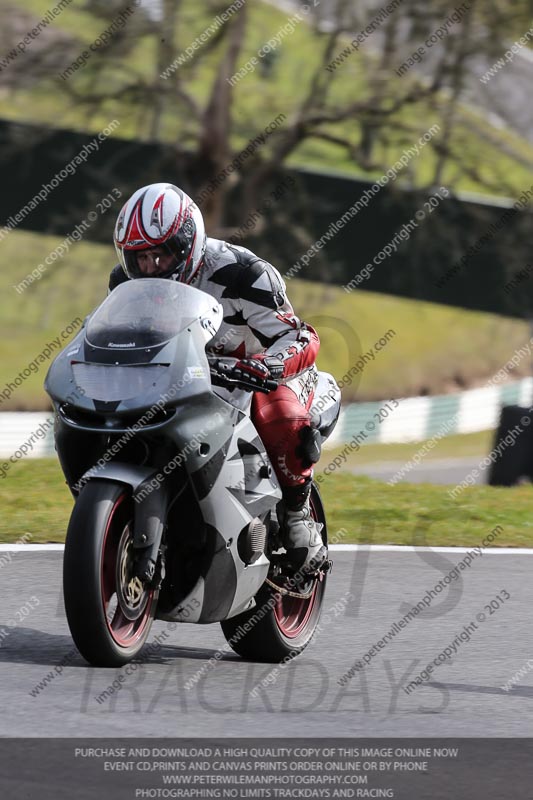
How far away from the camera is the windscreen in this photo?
190 inches

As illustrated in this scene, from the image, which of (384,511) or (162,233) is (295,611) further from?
(384,511)

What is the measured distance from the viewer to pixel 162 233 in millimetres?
4988

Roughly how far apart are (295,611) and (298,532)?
52 centimetres

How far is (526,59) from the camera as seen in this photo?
3597cm

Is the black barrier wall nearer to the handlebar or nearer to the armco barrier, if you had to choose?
the armco barrier

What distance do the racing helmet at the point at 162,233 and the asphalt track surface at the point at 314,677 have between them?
1460 millimetres

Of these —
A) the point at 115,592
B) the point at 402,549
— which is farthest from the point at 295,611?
the point at 402,549

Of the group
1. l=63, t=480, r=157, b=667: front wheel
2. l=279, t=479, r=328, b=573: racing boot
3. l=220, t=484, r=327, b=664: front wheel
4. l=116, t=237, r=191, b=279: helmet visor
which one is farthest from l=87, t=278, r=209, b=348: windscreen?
l=220, t=484, r=327, b=664: front wheel

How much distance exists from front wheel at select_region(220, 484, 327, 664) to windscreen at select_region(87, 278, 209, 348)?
3.82ft

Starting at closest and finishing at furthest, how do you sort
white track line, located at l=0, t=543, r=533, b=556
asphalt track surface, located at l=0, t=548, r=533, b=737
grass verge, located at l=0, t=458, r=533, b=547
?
asphalt track surface, located at l=0, t=548, r=533, b=737, white track line, located at l=0, t=543, r=533, b=556, grass verge, located at l=0, t=458, r=533, b=547

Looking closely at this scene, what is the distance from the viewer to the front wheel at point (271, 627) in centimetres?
546

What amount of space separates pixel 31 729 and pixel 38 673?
0.68 meters
